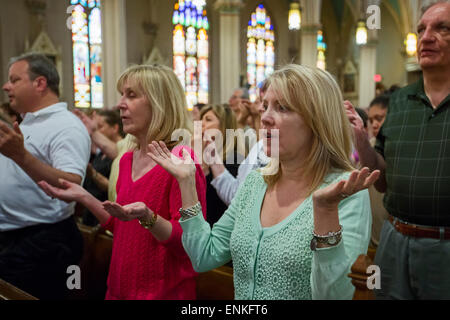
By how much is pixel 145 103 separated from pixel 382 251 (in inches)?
51.3

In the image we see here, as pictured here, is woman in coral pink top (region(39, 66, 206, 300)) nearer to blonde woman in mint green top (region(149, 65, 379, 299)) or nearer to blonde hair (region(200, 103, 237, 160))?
blonde woman in mint green top (region(149, 65, 379, 299))

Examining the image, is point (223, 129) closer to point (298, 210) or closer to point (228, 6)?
point (298, 210)

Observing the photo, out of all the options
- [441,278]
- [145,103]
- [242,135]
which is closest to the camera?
[441,278]

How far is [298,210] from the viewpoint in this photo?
1.36 metres

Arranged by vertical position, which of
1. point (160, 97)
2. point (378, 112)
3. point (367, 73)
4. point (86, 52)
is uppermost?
point (86, 52)

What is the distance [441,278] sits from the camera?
1822mm

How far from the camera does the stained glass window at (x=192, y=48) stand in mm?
15305

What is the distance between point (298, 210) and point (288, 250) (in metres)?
0.13

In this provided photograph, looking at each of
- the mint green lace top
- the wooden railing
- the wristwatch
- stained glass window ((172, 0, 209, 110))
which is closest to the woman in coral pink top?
the mint green lace top

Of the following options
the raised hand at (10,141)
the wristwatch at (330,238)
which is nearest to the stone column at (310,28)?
the raised hand at (10,141)

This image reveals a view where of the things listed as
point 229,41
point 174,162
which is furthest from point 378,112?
point 229,41
